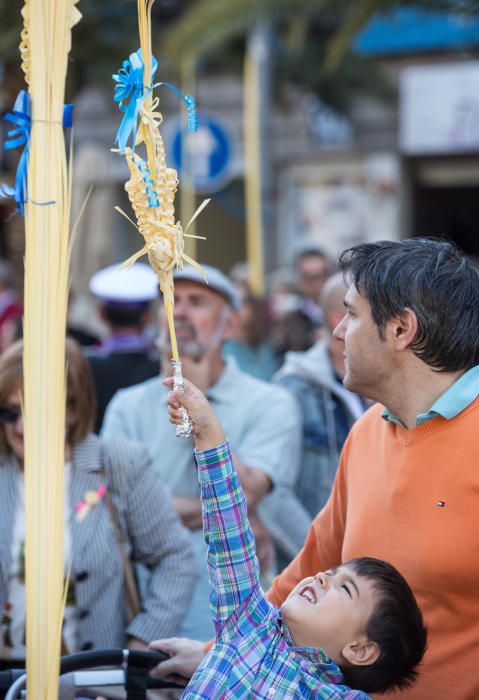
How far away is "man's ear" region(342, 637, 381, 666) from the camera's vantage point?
224cm

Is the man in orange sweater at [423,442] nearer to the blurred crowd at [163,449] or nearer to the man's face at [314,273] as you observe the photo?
the blurred crowd at [163,449]

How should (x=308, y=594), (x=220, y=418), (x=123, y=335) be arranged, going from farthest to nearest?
(x=123, y=335) < (x=220, y=418) < (x=308, y=594)

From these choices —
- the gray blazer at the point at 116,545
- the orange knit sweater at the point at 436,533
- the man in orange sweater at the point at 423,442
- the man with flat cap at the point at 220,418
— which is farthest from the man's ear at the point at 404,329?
the man with flat cap at the point at 220,418

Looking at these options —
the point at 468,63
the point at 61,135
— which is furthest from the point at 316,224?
the point at 61,135

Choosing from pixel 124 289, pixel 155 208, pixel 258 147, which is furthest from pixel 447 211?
pixel 155 208

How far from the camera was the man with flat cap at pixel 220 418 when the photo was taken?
400 cm

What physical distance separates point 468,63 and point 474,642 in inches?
466

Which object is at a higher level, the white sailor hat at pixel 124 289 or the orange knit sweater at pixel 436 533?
the white sailor hat at pixel 124 289

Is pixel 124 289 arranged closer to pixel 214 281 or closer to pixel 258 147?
pixel 214 281

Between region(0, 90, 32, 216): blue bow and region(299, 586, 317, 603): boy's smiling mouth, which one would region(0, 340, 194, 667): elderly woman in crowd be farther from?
region(0, 90, 32, 216): blue bow

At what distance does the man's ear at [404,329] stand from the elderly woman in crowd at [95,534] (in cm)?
123

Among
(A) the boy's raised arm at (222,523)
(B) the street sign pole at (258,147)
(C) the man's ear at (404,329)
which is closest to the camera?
(A) the boy's raised arm at (222,523)

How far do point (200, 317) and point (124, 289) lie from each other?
1484mm

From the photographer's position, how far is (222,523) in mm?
2186
